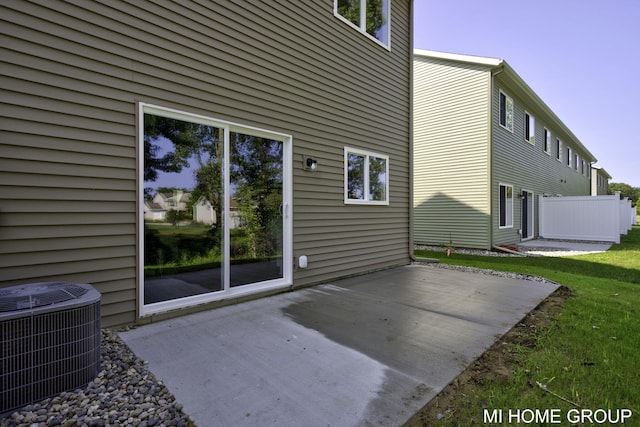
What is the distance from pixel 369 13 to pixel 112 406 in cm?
689

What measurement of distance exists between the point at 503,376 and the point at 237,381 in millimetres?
1902

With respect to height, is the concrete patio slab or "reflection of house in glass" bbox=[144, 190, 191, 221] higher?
"reflection of house in glass" bbox=[144, 190, 191, 221]

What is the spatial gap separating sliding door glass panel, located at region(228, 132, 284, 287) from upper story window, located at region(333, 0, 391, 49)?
284cm

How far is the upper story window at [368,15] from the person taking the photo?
5.57m

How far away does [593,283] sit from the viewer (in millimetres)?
5430

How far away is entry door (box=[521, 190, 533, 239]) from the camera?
12.7 m

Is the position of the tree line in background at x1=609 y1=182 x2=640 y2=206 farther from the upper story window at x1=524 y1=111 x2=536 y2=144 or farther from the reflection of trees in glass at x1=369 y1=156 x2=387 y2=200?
the reflection of trees in glass at x1=369 y1=156 x2=387 y2=200

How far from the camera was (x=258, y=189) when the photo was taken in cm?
434

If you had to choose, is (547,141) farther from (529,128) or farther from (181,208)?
(181,208)

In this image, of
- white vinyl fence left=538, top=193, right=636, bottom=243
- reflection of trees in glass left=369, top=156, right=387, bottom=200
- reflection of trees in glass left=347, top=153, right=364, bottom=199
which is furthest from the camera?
white vinyl fence left=538, top=193, right=636, bottom=243

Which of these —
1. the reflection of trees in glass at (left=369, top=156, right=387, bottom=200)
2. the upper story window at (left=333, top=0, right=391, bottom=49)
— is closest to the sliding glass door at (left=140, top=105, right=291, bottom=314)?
the reflection of trees in glass at (left=369, top=156, right=387, bottom=200)

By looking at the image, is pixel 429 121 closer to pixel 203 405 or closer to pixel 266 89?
pixel 266 89

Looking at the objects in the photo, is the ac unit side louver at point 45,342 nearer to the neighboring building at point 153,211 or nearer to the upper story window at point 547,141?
the neighboring building at point 153,211

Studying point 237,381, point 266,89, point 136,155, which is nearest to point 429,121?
point 266,89
